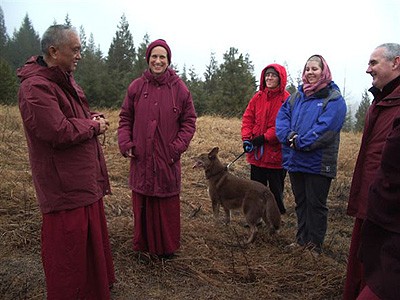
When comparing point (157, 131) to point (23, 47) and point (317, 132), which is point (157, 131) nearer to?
point (317, 132)

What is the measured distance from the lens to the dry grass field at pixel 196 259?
3.79m

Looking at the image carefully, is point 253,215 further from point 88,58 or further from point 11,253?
point 88,58

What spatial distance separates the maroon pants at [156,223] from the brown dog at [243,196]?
1092mm

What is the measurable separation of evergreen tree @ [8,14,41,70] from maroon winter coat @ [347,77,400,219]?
50.8m

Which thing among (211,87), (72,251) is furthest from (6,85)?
(72,251)

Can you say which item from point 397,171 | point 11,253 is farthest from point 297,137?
point 11,253

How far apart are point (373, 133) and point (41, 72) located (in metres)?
2.53

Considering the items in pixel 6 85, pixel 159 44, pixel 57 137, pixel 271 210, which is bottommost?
pixel 271 210

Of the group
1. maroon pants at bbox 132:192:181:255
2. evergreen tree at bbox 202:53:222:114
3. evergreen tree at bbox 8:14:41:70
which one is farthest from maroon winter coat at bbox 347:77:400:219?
evergreen tree at bbox 8:14:41:70

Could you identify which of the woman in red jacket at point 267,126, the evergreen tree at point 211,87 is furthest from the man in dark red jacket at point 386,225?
the evergreen tree at point 211,87

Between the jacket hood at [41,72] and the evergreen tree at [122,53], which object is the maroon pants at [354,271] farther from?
the evergreen tree at [122,53]

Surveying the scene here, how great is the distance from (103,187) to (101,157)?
9.9 inches

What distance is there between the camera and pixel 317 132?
4191mm

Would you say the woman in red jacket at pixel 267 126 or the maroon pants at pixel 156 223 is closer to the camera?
the maroon pants at pixel 156 223
